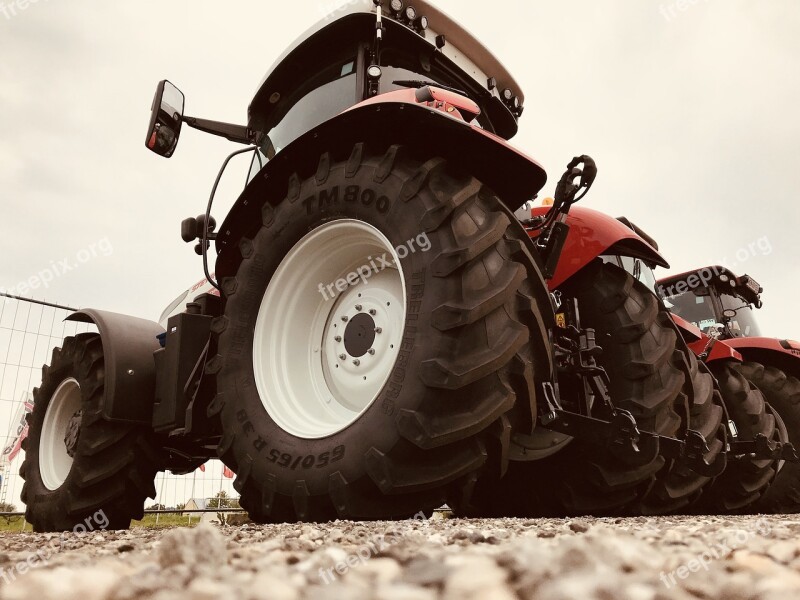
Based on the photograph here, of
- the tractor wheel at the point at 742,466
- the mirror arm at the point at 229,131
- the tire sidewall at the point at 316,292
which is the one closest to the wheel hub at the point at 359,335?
the tire sidewall at the point at 316,292

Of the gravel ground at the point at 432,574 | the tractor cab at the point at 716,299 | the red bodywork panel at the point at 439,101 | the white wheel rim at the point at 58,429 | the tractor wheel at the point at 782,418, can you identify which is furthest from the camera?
the tractor cab at the point at 716,299

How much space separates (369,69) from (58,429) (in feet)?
9.89

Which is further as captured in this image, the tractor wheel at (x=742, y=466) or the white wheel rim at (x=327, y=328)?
the tractor wheel at (x=742, y=466)

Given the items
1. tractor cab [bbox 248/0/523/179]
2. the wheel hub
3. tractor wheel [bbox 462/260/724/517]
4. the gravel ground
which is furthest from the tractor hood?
the gravel ground

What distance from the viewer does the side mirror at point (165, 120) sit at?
3.21 metres

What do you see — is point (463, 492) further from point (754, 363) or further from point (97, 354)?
point (754, 363)

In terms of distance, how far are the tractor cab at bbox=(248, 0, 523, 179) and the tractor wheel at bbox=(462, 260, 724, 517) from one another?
119 cm

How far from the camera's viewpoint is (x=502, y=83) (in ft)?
12.1

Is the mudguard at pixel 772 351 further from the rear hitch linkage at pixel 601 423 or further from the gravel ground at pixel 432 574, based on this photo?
the gravel ground at pixel 432 574

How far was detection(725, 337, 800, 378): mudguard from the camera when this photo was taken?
5078 millimetres

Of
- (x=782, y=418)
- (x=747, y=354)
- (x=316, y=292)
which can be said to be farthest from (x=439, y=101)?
(x=782, y=418)

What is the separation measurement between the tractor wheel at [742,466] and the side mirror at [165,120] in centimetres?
424

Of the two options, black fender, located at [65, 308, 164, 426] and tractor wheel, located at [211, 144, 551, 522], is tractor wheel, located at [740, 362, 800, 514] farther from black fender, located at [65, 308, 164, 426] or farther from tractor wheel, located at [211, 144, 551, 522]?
black fender, located at [65, 308, 164, 426]

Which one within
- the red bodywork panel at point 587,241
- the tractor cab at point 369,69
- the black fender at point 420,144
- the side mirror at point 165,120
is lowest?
the red bodywork panel at point 587,241
